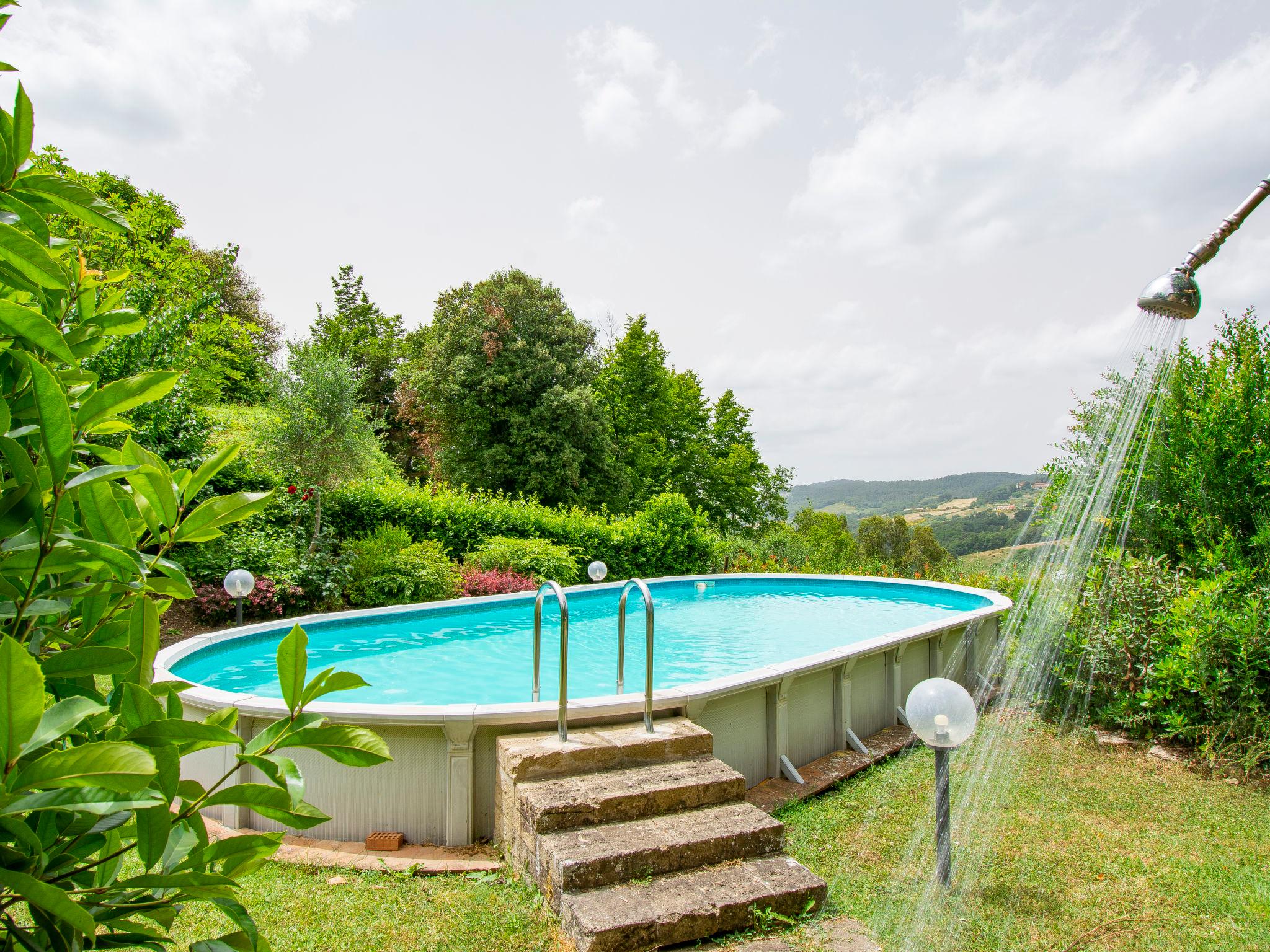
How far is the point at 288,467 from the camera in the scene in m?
11.6

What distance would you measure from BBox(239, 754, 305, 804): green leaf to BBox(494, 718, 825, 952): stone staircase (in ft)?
8.24

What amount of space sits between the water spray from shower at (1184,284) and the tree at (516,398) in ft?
60.8

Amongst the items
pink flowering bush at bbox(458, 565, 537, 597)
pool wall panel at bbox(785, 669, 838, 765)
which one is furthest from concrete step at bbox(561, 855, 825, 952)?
pink flowering bush at bbox(458, 565, 537, 597)

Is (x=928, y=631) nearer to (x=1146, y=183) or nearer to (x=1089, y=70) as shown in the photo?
(x=1146, y=183)

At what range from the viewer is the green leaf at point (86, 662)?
32.4 inches

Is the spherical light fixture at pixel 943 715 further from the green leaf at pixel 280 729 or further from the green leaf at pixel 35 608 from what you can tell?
the green leaf at pixel 35 608

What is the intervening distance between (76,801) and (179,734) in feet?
0.48

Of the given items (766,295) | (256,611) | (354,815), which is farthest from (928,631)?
(256,611)

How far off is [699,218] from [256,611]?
Answer: 29.3 feet

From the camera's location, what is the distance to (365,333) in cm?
3359

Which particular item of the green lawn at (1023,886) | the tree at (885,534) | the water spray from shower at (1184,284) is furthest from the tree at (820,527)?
the water spray from shower at (1184,284)

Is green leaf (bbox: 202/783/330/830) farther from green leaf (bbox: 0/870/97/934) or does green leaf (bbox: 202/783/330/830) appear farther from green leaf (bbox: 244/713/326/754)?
green leaf (bbox: 0/870/97/934)

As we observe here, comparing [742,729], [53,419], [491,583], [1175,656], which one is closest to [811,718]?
[742,729]

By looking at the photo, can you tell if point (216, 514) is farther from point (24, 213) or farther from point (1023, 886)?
point (1023, 886)
